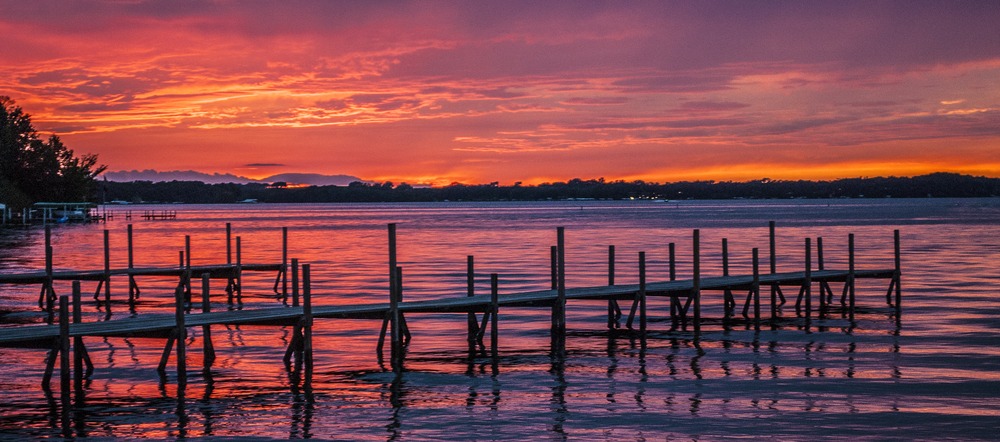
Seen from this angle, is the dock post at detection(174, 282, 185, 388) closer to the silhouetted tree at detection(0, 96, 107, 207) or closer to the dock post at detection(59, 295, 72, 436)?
the dock post at detection(59, 295, 72, 436)

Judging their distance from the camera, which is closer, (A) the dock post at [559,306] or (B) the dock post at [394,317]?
(B) the dock post at [394,317]

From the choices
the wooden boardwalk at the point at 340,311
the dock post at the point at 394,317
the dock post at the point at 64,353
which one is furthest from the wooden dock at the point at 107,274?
the dock post at the point at 64,353

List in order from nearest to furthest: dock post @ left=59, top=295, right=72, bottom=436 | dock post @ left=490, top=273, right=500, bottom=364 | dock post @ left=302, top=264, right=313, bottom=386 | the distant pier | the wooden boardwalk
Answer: dock post @ left=59, top=295, right=72, bottom=436
the wooden boardwalk
the distant pier
dock post @ left=302, top=264, right=313, bottom=386
dock post @ left=490, top=273, right=500, bottom=364

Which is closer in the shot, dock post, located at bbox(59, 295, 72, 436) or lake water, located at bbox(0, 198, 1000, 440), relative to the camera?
lake water, located at bbox(0, 198, 1000, 440)

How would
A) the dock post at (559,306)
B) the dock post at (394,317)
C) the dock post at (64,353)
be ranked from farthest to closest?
1. the dock post at (559,306)
2. the dock post at (394,317)
3. the dock post at (64,353)

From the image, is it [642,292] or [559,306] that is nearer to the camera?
[559,306]

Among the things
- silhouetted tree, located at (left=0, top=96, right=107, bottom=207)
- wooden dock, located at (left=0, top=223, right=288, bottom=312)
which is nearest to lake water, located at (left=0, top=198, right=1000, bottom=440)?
wooden dock, located at (left=0, top=223, right=288, bottom=312)

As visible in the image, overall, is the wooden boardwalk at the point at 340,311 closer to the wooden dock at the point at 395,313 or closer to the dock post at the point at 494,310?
the wooden dock at the point at 395,313

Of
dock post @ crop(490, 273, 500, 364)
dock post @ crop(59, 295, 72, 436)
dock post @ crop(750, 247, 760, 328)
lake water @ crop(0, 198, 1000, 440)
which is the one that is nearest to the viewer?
lake water @ crop(0, 198, 1000, 440)

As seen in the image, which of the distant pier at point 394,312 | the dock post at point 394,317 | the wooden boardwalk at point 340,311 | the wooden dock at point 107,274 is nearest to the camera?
the wooden boardwalk at point 340,311

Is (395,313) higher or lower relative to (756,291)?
higher

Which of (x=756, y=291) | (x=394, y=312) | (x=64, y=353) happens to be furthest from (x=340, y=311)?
(x=756, y=291)

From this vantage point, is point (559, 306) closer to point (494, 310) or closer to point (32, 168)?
point (494, 310)

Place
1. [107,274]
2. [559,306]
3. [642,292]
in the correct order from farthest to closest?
[107,274] < [642,292] < [559,306]
